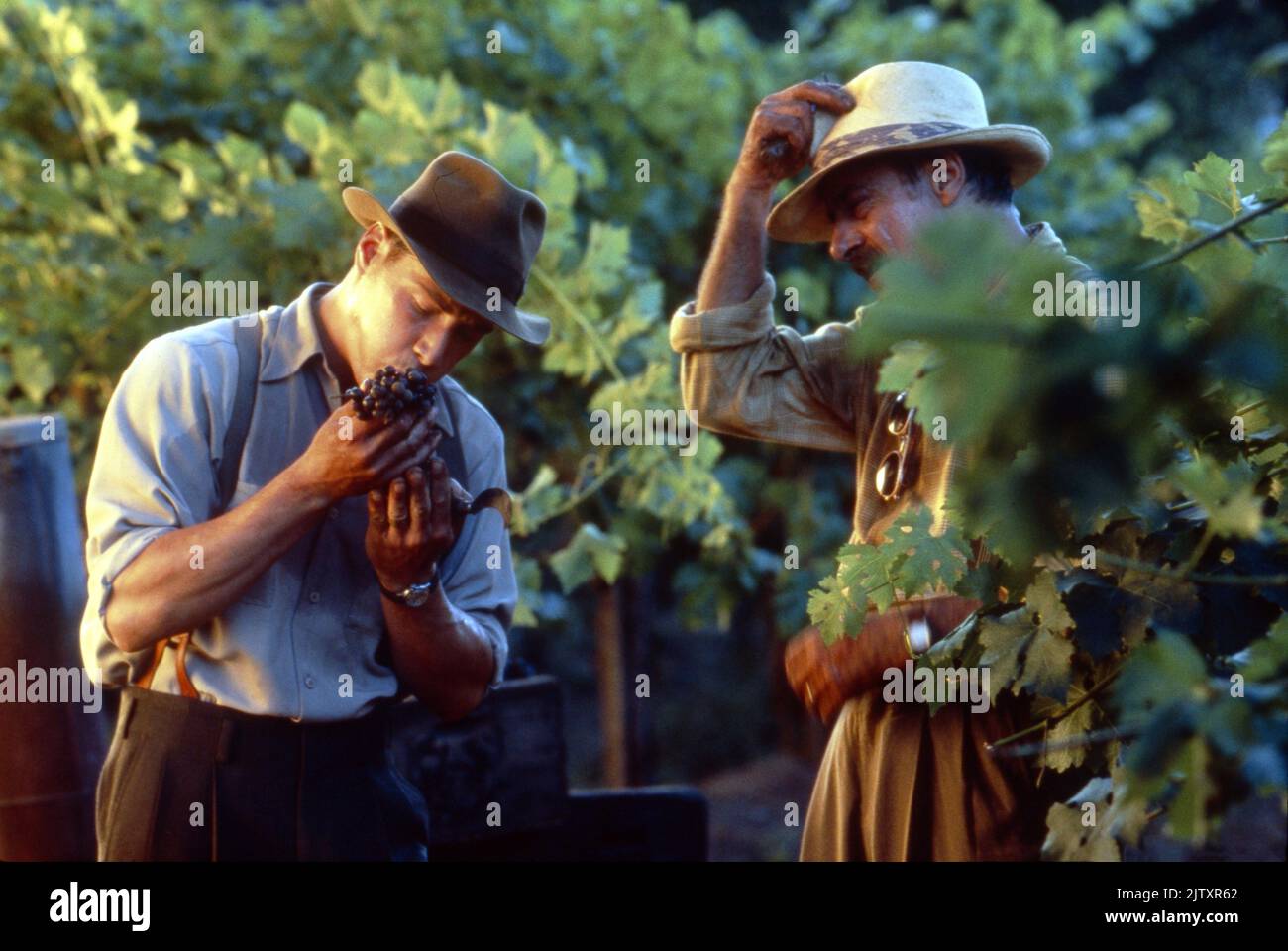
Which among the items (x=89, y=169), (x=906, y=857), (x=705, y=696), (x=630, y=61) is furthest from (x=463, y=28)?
(x=705, y=696)

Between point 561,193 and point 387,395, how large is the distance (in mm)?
2061

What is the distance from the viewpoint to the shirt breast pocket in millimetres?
2654

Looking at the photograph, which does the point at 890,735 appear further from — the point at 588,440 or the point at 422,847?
the point at 588,440

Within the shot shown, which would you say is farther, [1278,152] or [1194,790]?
[1278,152]

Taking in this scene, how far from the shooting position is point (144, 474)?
2.61 metres

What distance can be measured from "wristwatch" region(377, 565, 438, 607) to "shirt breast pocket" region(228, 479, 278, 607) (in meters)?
0.18

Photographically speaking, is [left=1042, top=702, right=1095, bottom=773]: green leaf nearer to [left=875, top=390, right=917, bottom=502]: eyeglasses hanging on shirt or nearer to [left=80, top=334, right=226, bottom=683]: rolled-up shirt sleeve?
[left=875, top=390, right=917, bottom=502]: eyeglasses hanging on shirt

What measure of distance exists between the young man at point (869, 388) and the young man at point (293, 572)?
17.3 inches

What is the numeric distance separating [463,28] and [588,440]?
5.91 ft

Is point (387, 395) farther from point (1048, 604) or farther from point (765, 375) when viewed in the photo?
point (1048, 604)

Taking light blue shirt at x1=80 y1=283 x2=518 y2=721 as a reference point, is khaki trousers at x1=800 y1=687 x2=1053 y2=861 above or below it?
below

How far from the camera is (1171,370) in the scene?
4.35 feet

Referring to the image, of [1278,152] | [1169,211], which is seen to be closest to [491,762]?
[1169,211]

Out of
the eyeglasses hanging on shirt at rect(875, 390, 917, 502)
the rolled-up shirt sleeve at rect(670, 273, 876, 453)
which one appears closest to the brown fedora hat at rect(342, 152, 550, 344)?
the rolled-up shirt sleeve at rect(670, 273, 876, 453)
